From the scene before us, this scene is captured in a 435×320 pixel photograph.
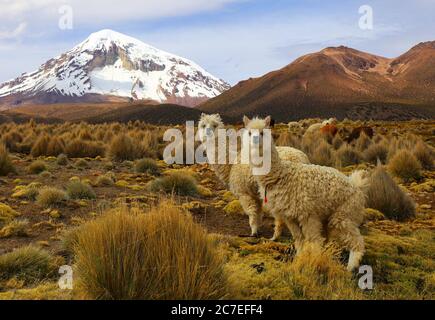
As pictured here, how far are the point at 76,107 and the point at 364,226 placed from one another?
17294 cm

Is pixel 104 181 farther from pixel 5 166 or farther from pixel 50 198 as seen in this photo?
pixel 5 166

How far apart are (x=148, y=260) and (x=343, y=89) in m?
98.8

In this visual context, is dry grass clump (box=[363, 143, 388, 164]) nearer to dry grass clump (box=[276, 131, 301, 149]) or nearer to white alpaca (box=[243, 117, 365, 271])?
dry grass clump (box=[276, 131, 301, 149])

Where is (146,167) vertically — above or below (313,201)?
below

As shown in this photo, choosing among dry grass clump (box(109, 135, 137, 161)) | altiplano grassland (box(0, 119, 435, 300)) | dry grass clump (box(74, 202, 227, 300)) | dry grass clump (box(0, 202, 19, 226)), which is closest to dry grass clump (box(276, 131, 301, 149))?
altiplano grassland (box(0, 119, 435, 300))

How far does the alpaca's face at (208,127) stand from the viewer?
893cm

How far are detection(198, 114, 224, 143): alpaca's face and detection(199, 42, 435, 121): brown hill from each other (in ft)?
218

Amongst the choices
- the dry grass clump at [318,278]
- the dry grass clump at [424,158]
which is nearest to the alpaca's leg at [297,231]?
the dry grass clump at [318,278]

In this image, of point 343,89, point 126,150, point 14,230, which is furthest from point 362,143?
point 343,89

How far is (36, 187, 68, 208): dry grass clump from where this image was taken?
9.48 m

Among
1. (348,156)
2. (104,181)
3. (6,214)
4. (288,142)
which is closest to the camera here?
(6,214)

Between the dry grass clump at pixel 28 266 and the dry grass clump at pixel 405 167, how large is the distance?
11.1 metres

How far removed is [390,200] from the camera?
989 cm

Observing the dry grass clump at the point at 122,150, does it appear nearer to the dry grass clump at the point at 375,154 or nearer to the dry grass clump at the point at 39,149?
the dry grass clump at the point at 39,149
